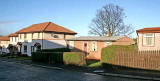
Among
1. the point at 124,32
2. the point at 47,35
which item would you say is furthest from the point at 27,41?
the point at 124,32

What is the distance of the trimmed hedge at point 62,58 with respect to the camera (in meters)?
17.3

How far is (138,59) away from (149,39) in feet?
14.3

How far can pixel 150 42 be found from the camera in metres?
16.8

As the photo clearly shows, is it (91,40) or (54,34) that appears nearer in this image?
(91,40)

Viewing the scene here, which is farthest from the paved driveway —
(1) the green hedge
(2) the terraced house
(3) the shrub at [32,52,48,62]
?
(2) the terraced house

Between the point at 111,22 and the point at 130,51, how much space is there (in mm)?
28011

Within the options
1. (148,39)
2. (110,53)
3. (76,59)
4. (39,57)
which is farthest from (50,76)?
(39,57)

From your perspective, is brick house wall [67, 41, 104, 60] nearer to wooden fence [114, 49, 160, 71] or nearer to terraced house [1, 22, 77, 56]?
terraced house [1, 22, 77, 56]

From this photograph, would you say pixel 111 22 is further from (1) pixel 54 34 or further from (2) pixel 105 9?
(1) pixel 54 34

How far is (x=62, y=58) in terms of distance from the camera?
19562mm

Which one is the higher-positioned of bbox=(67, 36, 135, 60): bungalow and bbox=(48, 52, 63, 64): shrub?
bbox=(67, 36, 135, 60): bungalow

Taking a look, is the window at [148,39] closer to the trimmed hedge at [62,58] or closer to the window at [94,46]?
the trimmed hedge at [62,58]

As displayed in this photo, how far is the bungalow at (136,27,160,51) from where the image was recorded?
53.9 feet

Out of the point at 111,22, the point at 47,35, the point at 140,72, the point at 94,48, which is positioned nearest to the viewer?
the point at 140,72
